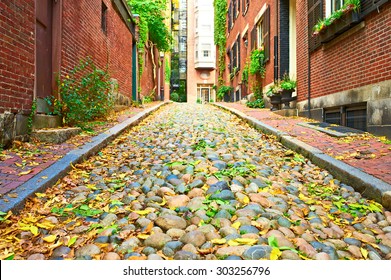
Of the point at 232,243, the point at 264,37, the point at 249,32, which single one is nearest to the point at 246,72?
the point at 249,32

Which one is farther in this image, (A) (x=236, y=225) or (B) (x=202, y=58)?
Result: (B) (x=202, y=58)

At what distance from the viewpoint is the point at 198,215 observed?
2717 millimetres

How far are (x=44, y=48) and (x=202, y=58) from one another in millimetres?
34085

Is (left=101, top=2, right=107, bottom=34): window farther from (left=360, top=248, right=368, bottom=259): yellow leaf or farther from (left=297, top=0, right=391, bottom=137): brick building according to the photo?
(left=360, top=248, right=368, bottom=259): yellow leaf

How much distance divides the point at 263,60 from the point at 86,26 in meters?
7.23

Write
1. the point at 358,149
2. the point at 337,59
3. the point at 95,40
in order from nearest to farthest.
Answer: the point at 358,149
the point at 337,59
the point at 95,40

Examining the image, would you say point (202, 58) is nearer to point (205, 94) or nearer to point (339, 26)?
point (205, 94)

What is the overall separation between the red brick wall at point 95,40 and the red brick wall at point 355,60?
5.48m

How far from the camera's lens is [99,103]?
745 centimetres

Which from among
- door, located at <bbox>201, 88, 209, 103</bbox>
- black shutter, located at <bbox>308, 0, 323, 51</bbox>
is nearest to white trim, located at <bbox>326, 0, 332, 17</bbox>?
black shutter, located at <bbox>308, 0, 323, 51</bbox>

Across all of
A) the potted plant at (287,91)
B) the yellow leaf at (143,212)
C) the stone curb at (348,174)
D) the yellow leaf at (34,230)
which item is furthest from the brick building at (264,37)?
the yellow leaf at (34,230)

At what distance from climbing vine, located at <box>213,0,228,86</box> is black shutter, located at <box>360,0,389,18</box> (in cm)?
1934

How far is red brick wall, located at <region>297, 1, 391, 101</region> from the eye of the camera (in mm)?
5461
